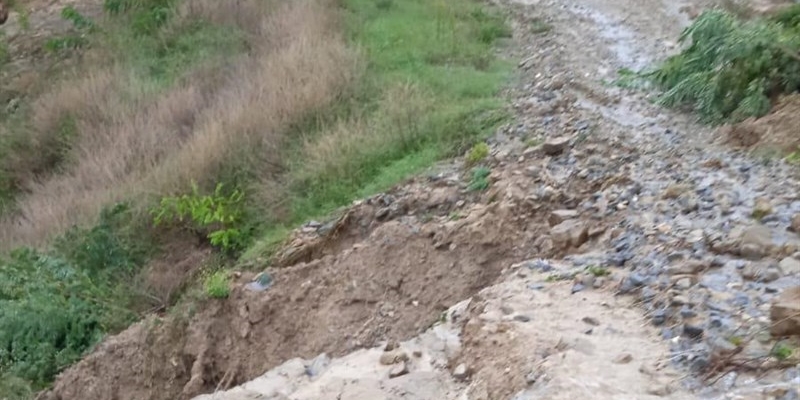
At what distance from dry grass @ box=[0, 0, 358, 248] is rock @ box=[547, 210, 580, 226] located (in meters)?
2.80

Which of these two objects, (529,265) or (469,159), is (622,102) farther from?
(529,265)

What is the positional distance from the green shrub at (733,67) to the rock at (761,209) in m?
1.60

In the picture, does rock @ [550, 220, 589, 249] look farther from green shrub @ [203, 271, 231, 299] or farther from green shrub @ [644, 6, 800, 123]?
green shrub @ [203, 271, 231, 299]

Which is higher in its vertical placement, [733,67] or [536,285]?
[733,67]

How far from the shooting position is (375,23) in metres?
10.3

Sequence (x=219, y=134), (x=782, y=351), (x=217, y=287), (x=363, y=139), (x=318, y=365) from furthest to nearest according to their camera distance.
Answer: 1. (x=219, y=134)
2. (x=363, y=139)
3. (x=217, y=287)
4. (x=318, y=365)
5. (x=782, y=351)

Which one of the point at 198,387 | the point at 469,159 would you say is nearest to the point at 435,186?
the point at 469,159

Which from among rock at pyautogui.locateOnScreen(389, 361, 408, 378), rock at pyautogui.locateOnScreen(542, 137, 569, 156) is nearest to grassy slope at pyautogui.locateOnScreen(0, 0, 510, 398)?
rock at pyautogui.locateOnScreen(542, 137, 569, 156)

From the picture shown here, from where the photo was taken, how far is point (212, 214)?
24.8 ft

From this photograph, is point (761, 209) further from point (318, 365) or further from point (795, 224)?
point (318, 365)

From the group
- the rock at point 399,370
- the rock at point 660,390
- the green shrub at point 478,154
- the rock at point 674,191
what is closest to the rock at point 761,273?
the rock at point 660,390

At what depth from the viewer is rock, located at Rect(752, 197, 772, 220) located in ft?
16.7

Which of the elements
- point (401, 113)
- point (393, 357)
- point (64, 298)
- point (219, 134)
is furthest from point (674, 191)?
point (64, 298)

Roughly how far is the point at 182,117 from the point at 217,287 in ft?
11.5
